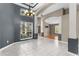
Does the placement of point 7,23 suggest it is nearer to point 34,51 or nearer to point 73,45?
point 34,51

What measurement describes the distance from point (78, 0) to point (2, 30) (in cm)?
480

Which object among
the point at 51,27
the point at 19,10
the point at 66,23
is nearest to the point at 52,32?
the point at 51,27

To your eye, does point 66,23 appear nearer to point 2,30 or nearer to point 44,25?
point 2,30

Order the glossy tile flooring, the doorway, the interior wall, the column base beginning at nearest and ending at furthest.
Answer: the glossy tile flooring → the column base → the interior wall → the doorway

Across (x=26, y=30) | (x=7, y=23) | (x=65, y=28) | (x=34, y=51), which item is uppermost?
(x=7, y=23)

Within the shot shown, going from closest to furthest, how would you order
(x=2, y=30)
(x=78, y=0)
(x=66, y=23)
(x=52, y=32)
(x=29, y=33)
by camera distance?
1. (x=78, y=0)
2. (x=2, y=30)
3. (x=66, y=23)
4. (x=29, y=33)
5. (x=52, y=32)

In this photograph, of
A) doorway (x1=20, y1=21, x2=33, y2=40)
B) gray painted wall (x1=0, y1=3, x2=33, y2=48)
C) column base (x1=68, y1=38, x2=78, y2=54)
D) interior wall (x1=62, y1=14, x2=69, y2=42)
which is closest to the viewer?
column base (x1=68, y1=38, x2=78, y2=54)

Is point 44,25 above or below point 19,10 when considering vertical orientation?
below

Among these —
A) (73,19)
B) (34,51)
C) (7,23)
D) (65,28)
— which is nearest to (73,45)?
(73,19)

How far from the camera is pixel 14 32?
30.6 feet

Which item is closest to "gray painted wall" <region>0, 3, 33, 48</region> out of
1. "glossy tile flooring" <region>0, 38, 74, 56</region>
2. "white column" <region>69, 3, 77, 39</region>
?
"glossy tile flooring" <region>0, 38, 74, 56</region>

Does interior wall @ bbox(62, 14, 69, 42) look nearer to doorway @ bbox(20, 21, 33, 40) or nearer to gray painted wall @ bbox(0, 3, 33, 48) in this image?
doorway @ bbox(20, 21, 33, 40)

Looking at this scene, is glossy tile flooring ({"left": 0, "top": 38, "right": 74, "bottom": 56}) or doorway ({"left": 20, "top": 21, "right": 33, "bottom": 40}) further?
doorway ({"left": 20, "top": 21, "right": 33, "bottom": 40})

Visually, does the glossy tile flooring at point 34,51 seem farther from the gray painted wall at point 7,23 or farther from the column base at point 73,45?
the gray painted wall at point 7,23
